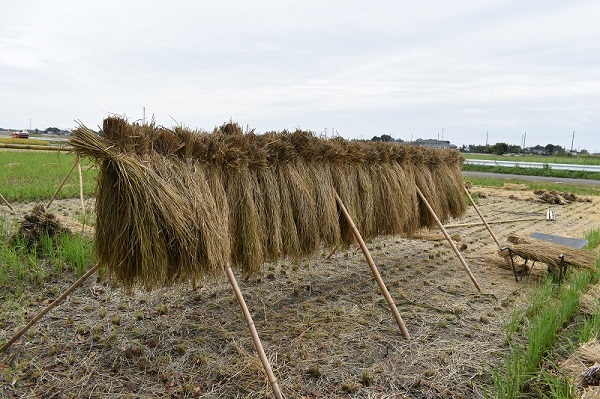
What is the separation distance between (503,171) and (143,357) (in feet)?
85.8

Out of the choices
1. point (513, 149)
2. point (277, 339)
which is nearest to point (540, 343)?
point (277, 339)

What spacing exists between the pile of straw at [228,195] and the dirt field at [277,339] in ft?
2.26

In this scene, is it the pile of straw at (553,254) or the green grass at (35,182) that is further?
the green grass at (35,182)

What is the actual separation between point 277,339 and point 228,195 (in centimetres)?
136

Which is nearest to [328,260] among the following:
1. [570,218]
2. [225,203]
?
[225,203]

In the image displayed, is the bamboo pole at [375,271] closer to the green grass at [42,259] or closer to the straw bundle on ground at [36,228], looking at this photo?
the green grass at [42,259]

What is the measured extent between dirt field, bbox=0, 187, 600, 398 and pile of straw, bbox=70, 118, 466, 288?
2.26 ft

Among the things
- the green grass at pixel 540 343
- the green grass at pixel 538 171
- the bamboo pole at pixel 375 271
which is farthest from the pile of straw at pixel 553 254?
the green grass at pixel 538 171

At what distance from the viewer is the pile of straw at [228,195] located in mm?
3064

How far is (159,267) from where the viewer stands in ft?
10.4

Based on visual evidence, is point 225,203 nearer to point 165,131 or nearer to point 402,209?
point 165,131

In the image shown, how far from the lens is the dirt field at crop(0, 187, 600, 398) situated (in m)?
3.32

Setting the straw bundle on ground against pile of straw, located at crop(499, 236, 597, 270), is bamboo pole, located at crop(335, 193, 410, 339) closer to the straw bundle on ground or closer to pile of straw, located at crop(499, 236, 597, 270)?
pile of straw, located at crop(499, 236, 597, 270)

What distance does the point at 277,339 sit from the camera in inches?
160
